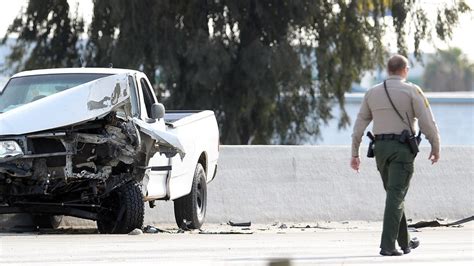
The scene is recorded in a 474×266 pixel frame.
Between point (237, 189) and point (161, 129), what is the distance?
345 cm

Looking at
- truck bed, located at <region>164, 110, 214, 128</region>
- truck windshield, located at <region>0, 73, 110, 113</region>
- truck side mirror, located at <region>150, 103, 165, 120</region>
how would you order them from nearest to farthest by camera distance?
truck side mirror, located at <region>150, 103, 165, 120</region> → truck windshield, located at <region>0, 73, 110, 113</region> → truck bed, located at <region>164, 110, 214, 128</region>

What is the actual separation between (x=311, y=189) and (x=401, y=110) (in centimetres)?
638

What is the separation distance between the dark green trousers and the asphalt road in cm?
22

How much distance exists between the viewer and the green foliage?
32531 mm

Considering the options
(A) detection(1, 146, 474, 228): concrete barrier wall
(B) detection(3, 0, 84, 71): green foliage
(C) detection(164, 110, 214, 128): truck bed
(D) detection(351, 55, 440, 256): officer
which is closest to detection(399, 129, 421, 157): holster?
(D) detection(351, 55, 440, 256): officer

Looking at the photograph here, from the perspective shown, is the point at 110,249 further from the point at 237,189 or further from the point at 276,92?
the point at 276,92

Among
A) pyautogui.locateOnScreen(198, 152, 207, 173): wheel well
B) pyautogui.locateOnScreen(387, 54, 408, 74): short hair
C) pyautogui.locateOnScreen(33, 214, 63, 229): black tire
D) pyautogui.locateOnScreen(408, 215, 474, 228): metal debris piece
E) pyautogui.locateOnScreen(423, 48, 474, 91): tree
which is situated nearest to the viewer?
pyautogui.locateOnScreen(387, 54, 408, 74): short hair

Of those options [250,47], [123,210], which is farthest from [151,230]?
[250,47]

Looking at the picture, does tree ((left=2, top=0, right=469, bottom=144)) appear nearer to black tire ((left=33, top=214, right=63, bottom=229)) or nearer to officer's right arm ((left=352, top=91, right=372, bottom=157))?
black tire ((left=33, top=214, right=63, bottom=229))

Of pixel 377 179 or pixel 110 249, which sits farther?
pixel 377 179

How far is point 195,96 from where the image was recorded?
103ft

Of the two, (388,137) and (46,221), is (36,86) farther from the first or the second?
(388,137)

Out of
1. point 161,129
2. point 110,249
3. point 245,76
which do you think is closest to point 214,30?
point 245,76

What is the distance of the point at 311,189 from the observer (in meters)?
17.1
